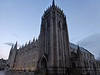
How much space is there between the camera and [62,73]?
21.1 m

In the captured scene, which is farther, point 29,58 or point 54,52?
point 29,58

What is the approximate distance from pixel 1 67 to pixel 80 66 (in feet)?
393

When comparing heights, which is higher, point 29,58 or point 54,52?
point 54,52

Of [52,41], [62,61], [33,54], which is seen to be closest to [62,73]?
[62,61]

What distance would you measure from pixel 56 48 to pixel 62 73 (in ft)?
25.2

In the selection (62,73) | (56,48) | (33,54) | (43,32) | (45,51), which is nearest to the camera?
(62,73)

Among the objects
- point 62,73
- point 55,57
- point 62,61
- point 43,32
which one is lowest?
point 62,73

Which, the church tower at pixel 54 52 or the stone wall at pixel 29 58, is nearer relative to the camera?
the church tower at pixel 54 52

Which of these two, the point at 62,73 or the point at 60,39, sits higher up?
the point at 60,39

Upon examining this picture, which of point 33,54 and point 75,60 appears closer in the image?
point 75,60

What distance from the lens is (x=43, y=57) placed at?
77.4 ft

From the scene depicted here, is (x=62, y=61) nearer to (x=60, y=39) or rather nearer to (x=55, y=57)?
(x=55, y=57)

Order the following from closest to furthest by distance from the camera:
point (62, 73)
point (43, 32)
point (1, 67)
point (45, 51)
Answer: point (62, 73) → point (45, 51) → point (43, 32) → point (1, 67)

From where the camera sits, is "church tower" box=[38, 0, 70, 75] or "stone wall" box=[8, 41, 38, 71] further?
"stone wall" box=[8, 41, 38, 71]
